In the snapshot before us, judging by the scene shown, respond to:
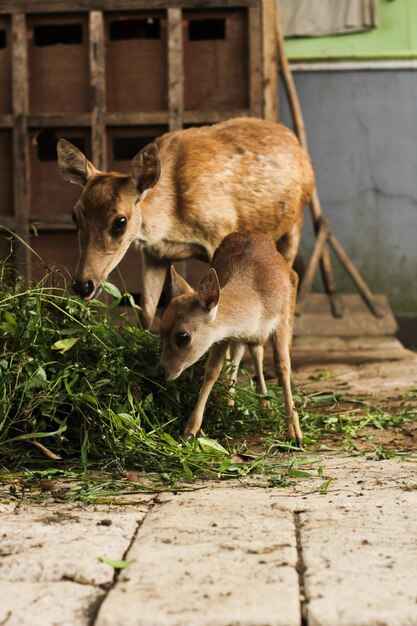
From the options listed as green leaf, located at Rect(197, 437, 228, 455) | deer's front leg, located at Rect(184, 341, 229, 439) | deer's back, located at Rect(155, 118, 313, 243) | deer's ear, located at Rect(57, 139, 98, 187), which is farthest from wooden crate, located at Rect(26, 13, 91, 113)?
green leaf, located at Rect(197, 437, 228, 455)

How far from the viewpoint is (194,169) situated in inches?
279

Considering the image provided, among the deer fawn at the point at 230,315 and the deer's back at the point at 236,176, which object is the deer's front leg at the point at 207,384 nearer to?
the deer fawn at the point at 230,315

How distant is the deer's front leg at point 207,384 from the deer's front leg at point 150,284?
141cm

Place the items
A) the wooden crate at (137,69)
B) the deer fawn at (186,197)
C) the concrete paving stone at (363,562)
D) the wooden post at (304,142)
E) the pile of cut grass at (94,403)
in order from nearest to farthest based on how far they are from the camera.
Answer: the concrete paving stone at (363,562)
the pile of cut grass at (94,403)
the deer fawn at (186,197)
the wooden crate at (137,69)
the wooden post at (304,142)

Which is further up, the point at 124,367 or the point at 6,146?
the point at 6,146

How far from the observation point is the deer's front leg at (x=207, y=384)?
5.45m

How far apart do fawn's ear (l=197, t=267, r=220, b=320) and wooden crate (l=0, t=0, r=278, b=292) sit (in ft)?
11.7

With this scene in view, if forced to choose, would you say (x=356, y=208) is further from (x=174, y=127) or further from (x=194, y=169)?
(x=194, y=169)

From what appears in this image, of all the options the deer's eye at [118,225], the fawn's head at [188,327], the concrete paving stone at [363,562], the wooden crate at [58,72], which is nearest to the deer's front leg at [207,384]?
the fawn's head at [188,327]

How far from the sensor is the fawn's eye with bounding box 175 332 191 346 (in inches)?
211

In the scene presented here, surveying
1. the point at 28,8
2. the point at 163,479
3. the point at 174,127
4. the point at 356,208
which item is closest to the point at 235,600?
the point at 163,479

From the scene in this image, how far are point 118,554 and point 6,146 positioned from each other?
611 cm

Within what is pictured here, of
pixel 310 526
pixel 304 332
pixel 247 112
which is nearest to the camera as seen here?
pixel 310 526

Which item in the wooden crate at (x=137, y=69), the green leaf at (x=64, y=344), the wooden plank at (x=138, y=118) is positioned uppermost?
the wooden crate at (x=137, y=69)
